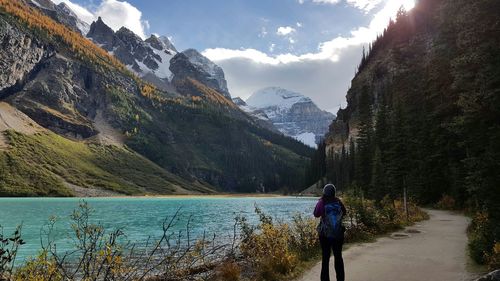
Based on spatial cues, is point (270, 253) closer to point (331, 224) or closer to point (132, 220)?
point (331, 224)

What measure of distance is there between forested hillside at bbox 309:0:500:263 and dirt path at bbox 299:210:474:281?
1.15 meters

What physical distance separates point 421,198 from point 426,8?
104 m

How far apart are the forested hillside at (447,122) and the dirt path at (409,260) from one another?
115cm

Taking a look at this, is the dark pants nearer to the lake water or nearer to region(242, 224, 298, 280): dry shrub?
region(242, 224, 298, 280): dry shrub

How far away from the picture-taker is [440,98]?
55594mm

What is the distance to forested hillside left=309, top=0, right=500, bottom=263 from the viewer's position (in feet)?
68.1

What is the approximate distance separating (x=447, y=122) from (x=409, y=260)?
3367cm

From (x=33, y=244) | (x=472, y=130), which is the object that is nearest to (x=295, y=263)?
(x=472, y=130)

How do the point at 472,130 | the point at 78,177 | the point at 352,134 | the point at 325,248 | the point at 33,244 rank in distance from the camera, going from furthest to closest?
1. the point at 78,177
2. the point at 352,134
3. the point at 33,244
4. the point at 472,130
5. the point at 325,248

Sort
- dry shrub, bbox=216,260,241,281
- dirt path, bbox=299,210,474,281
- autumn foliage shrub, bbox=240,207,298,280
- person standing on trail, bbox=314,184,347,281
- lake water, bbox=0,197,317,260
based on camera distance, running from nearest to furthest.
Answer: person standing on trail, bbox=314,184,347,281, dirt path, bbox=299,210,474,281, dry shrub, bbox=216,260,241,281, autumn foliage shrub, bbox=240,207,298,280, lake water, bbox=0,197,317,260

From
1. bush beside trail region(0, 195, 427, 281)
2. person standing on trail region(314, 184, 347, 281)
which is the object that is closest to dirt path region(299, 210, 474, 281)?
bush beside trail region(0, 195, 427, 281)

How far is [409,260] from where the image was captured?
16688 mm

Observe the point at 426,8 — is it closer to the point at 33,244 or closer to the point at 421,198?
the point at 421,198

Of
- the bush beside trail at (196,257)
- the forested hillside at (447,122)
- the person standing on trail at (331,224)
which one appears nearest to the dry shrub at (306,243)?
the bush beside trail at (196,257)
